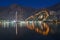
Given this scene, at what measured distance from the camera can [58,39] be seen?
2842 cm

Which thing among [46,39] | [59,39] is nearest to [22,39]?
[46,39]

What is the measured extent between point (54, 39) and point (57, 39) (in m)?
0.43

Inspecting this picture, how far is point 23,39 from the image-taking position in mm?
28625

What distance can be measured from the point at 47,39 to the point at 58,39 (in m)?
1.55

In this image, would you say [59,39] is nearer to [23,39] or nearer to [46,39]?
[46,39]

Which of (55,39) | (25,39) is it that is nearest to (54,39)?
(55,39)

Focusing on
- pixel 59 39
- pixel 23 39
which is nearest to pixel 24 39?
pixel 23 39

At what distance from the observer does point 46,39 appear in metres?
28.3

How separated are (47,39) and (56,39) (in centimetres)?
129

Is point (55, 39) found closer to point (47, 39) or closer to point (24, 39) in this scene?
point (47, 39)

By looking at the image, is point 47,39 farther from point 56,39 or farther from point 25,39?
point 25,39

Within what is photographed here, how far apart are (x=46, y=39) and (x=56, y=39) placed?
4.67ft

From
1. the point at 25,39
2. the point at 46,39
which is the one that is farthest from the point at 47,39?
the point at 25,39

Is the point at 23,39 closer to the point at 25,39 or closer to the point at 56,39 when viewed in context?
the point at 25,39
